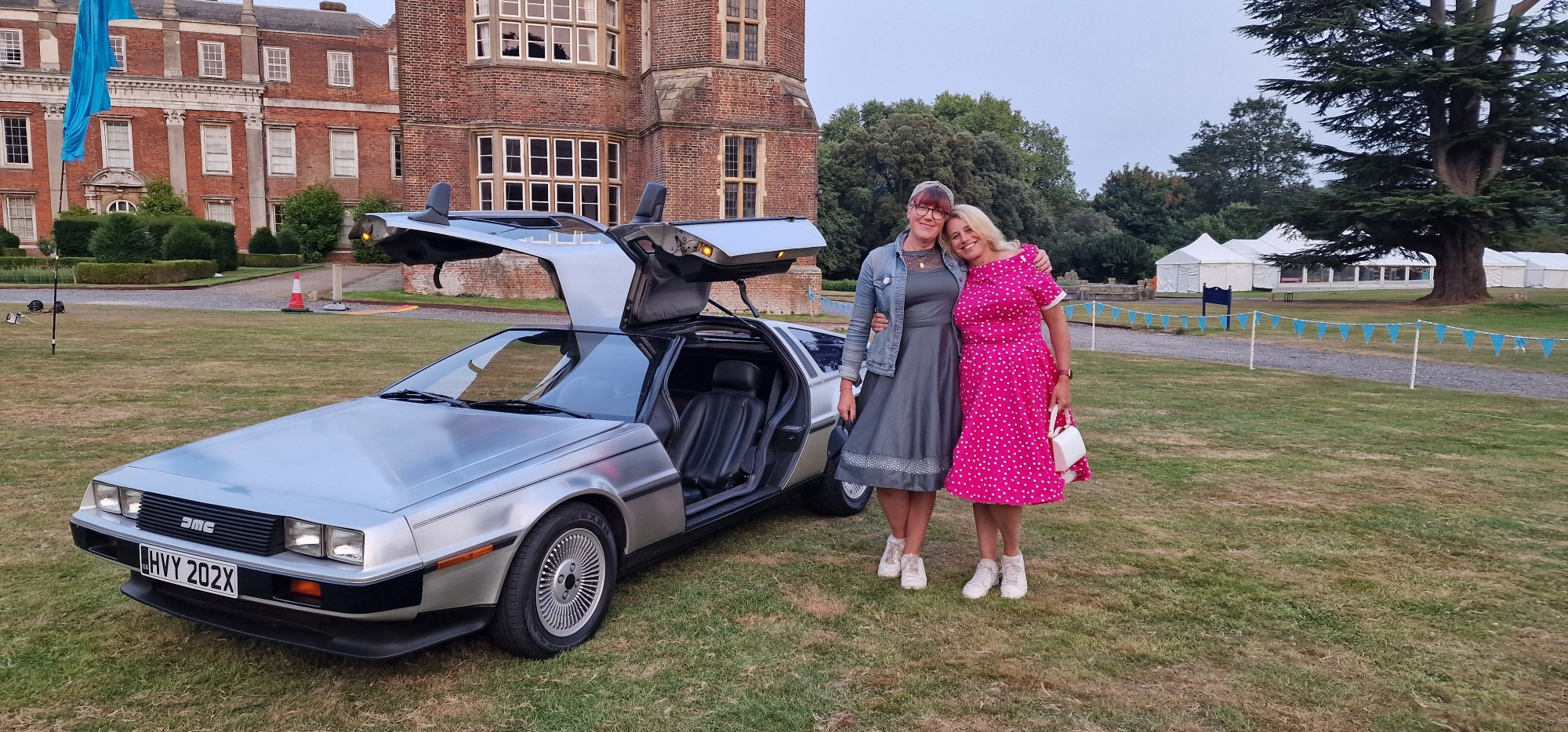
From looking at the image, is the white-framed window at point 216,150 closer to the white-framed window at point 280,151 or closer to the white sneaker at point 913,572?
the white-framed window at point 280,151

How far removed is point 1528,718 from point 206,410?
947 centimetres

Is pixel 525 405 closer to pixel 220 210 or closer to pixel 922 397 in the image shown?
pixel 922 397

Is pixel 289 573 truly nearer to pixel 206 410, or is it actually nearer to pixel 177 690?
pixel 177 690

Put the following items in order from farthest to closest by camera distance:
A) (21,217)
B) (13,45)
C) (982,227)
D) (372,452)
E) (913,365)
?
(21,217), (13,45), (913,365), (982,227), (372,452)

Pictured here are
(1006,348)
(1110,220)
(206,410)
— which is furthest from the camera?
(1110,220)

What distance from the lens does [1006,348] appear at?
425 cm

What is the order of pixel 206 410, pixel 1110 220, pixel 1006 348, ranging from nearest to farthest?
pixel 1006 348 < pixel 206 410 < pixel 1110 220

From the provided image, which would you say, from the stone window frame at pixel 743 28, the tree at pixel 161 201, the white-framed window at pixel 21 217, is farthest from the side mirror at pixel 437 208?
the white-framed window at pixel 21 217

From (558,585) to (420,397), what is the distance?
5.04 ft

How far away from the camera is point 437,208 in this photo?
4637 mm

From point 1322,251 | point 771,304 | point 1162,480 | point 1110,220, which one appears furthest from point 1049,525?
point 1110,220

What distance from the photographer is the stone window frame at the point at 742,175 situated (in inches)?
965

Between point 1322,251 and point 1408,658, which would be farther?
point 1322,251

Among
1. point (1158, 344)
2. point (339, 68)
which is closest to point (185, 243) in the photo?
point (339, 68)
